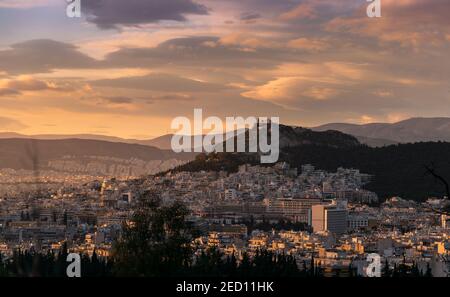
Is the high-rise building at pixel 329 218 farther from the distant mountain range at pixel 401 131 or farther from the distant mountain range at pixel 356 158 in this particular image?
the distant mountain range at pixel 401 131

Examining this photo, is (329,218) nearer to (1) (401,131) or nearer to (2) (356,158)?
(1) (401,131)

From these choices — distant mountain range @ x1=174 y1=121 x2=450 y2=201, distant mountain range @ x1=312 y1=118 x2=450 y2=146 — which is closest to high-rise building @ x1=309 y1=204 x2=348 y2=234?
distant mountain range @ x1=174 y1=121 x2=450 y2=201

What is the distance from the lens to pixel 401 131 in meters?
49.0

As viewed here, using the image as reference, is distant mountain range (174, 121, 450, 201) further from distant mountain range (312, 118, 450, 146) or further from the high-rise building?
the high-rise building

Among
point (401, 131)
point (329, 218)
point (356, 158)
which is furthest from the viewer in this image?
point (356, 158)

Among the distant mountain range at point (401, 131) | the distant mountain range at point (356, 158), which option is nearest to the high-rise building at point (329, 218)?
the distant mountain range at point (356, 158)

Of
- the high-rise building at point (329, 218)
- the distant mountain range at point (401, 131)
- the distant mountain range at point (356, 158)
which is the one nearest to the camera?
the high-rise building at point (329, 218)

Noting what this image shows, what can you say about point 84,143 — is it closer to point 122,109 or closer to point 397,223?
point 122,109

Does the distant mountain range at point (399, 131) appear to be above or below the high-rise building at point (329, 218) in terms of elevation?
above

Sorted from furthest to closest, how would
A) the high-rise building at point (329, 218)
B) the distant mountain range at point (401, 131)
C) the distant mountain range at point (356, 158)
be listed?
1. the distant mountain range at point (401, 131)
2. the distant mountain range at point (356, 158)
3. the high-rise building at point (329, 218)

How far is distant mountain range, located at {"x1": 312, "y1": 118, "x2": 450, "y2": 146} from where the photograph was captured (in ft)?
143

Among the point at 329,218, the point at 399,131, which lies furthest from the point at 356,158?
the point at 329,218

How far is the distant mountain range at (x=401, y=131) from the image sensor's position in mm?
43656
